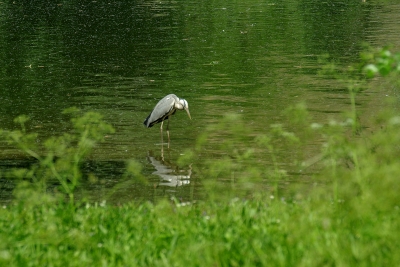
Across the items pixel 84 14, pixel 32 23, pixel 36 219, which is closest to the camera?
pixel 36 219

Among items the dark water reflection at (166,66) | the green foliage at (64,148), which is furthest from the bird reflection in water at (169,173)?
the green foliage at (64,148)

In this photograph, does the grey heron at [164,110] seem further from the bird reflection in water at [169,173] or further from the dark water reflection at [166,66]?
the bird reflection in water at [169,173]

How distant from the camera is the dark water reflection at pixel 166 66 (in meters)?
12.1

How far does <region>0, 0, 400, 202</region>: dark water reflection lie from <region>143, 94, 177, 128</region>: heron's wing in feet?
0.67

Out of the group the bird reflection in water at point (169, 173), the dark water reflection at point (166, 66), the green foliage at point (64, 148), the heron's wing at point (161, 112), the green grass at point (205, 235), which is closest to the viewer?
the green grass at point (205, 235)

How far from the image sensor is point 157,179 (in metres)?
10.3

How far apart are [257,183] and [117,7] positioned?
25.2 meters

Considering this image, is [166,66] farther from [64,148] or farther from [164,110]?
[64,148]

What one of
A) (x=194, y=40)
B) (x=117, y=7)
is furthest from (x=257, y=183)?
(x=117, y=7)

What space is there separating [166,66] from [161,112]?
6.04m

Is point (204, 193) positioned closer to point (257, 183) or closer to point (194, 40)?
point (257, 183)

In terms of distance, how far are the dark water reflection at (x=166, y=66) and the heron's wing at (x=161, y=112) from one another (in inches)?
8.1

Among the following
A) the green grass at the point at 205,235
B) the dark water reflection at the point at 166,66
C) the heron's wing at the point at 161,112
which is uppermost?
the green grass at the point at 205,235

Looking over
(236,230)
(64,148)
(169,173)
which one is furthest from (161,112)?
(236,230)
